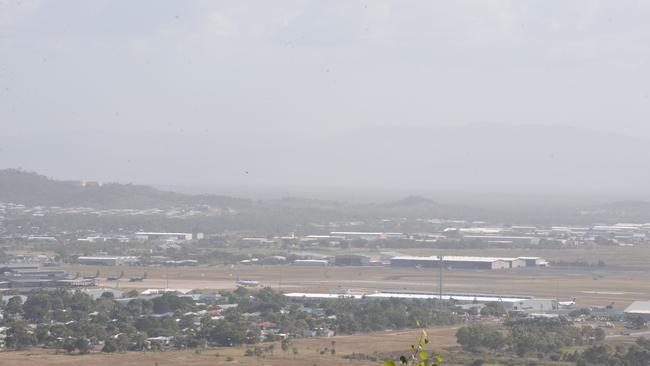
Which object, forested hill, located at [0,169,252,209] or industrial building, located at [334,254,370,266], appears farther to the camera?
forested hill, located at [0,169,252,209]

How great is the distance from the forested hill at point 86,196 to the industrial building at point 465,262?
65906mm

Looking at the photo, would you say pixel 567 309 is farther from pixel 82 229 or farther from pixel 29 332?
pixel 82 229

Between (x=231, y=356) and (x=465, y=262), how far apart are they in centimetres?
3871

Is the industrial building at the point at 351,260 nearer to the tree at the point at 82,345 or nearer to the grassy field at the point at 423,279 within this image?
the grassy field at the point at 423,279

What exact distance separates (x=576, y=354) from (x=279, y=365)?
872 cm

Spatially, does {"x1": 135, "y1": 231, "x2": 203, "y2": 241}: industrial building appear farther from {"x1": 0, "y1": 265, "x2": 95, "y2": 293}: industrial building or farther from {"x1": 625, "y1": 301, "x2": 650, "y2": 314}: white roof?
{"x1": 625, "y1": 301, "x2": 650, "y2": 314}: white roof

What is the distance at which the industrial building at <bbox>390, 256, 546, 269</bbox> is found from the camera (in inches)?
2965

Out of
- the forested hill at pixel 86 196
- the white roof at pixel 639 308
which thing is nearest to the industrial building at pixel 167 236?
the forested hill at pixel 86 196

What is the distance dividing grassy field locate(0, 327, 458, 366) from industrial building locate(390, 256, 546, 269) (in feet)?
106

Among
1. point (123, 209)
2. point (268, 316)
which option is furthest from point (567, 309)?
point (123, 209)

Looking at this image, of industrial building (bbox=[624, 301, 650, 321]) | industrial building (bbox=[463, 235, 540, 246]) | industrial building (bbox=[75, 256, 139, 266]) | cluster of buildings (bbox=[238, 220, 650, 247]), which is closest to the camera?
industrial building (bbox=[624, 301, 650, 321])

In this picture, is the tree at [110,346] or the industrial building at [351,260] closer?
the tree at [110,346]

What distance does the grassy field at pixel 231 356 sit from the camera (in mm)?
37281

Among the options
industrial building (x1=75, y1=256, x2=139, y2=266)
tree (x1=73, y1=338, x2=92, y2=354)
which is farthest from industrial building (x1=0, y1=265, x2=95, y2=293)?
tree (x1=73, y1=338, x2=92, y2=354)
